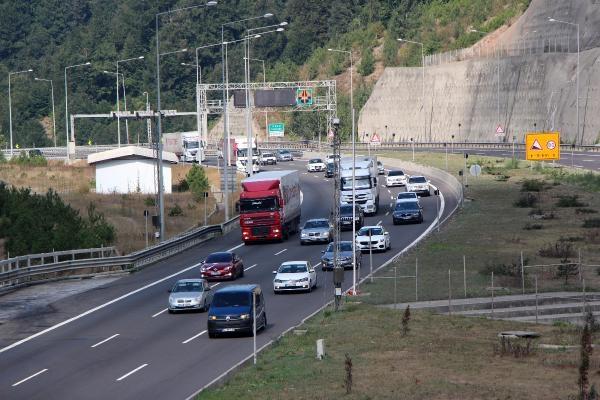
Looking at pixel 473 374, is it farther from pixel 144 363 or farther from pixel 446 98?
pixel 446 98

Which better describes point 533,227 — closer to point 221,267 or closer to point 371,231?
Result: point 371,231

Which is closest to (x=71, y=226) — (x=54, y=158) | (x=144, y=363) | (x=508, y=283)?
(x=508, y=283)

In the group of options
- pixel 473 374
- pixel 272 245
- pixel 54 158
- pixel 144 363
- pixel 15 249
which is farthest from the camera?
pixel 54 158

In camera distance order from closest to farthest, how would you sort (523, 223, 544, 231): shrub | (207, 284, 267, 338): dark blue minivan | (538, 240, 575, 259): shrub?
(207, 284, 267, 338): dark blue minivan, (538, 240, 575, 259): shrub, (523, 223, 544, 231): shrub

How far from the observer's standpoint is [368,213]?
8219 centimetres

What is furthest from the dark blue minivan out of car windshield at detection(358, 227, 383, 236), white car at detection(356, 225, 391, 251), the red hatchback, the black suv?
the black suv

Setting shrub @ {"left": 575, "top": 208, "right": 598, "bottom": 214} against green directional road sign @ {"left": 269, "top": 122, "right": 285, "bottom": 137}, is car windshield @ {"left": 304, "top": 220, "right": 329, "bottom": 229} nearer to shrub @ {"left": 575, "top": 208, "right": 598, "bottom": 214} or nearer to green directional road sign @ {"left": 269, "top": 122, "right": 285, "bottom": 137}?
shrub @ {"left": 575, "top": 208, "right": 598, "bottom": 214}

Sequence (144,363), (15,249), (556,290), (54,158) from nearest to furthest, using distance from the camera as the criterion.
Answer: (144,363) < (556,290) < (15,249) < (54,158)

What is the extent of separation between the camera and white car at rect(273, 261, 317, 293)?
52.4m

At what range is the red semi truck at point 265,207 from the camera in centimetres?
6900

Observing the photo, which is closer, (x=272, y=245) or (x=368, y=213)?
(x=272, y=245)

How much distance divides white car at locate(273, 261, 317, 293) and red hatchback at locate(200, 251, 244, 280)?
4.24 metres

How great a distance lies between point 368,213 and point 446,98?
79.6 metres

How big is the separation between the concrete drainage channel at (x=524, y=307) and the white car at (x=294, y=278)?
20.0 ft
